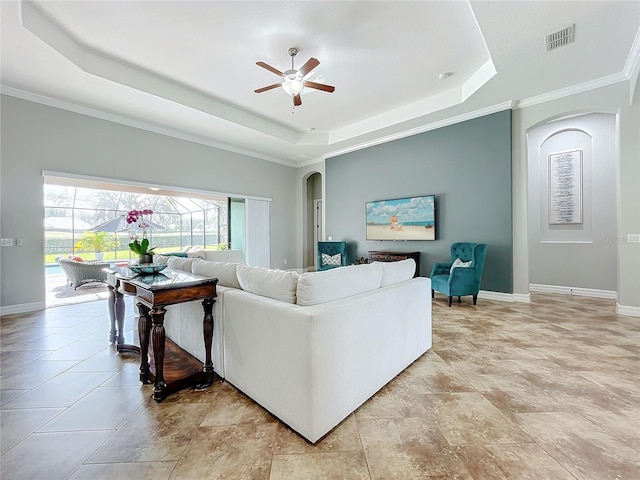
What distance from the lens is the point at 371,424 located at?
159 cm

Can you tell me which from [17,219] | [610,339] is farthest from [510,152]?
[17,219]

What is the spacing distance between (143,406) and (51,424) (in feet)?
1.51

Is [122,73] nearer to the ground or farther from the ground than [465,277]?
farther from the ground

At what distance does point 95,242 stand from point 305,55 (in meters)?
8.65

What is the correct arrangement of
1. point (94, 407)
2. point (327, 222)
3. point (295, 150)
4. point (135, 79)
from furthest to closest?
point (327, 222) → point (295, 150) → point (135, 79) → point (94, 407)

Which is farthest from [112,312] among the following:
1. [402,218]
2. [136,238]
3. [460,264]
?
[402,218]

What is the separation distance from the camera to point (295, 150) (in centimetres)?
659

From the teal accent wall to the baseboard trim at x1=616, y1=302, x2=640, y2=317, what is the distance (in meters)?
1.20

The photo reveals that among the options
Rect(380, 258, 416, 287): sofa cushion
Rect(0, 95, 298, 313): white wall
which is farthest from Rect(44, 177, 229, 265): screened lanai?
Rect(380, 258, 416, 287): sofa cushion

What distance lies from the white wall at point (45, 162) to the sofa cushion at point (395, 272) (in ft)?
15.8

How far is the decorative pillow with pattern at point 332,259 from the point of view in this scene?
6484 millimetres

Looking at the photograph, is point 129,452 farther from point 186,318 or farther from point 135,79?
point 135,79

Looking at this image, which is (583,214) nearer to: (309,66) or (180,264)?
(309,66)

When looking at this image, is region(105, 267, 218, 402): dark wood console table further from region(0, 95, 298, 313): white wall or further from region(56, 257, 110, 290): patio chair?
region(56, 257, 110, 290): patio chair
